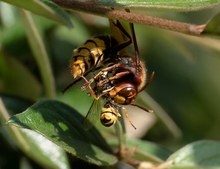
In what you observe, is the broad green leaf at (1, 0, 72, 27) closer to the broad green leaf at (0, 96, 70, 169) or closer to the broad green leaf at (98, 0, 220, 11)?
the broad green leaf at (98, 0, 220, 11)

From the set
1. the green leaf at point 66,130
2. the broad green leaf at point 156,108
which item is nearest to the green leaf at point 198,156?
the green leaf at point 66,130

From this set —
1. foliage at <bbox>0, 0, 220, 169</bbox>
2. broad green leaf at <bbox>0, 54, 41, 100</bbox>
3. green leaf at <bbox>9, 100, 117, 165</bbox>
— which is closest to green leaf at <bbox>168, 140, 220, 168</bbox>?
foliage at <bbox>0, 0, 220, 169</bbox>

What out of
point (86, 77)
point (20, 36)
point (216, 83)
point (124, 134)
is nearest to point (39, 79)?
point (20, 36)

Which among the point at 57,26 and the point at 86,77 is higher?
the point at 57,26

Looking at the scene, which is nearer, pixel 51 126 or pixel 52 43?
pixel 51 126

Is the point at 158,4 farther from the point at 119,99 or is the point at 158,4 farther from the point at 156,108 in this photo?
the point at 156,108

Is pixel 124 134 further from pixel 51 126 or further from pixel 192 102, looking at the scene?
pixel 192 102

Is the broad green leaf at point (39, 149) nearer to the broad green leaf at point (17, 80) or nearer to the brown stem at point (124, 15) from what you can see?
the broad green leaf at point (17, 80)
